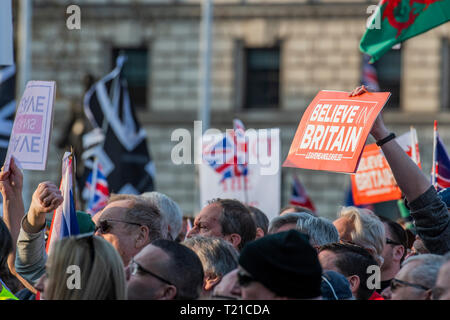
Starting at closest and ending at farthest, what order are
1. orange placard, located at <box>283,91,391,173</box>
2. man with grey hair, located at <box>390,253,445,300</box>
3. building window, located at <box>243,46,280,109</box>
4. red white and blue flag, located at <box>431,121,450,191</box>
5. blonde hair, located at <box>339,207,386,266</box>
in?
man with grey hair, located at <box>390,253,445,300</box> < orange placard, located at <box>283,91,391,173</box> < blonde hair, located at <box>339,207,386,266</box> < red white and blue flag, located at <box>431,121,450,191</box> < building window, located at <box>243,46,280,109</box>

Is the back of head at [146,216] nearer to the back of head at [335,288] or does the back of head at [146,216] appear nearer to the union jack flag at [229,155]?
the back of head at [335,288]

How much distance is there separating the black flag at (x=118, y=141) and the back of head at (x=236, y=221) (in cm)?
560

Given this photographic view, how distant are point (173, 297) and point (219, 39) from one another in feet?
70.7

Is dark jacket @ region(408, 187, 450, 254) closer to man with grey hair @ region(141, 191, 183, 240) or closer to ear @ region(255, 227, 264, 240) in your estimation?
ear @ region(255, 227, 264, 240)

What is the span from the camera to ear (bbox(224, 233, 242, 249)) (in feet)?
19.2

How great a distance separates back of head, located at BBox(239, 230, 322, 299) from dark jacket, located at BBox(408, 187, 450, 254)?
1139mm

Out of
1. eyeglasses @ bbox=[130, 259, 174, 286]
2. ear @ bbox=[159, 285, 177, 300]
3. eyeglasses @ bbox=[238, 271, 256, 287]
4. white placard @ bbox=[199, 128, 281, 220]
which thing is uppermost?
eyeglasses @ bbox=[238, 271, 256, 287]

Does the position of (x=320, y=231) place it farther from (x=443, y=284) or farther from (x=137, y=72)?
(x=137, y=72)

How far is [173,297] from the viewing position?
405 centimetres

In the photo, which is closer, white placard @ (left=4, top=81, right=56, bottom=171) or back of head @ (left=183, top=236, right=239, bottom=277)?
back of head @ (left=183, top=236, right=239, bottom=277)

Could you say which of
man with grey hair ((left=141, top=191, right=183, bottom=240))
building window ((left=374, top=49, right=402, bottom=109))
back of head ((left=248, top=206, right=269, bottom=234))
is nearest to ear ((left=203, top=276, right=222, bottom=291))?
man with grey hair ((left=141, top=191, right=183, bottom=240))

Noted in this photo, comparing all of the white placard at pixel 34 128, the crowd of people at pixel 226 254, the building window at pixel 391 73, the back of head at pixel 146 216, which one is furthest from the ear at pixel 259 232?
the building window at pixel 391 73

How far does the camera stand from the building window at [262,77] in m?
25.6
